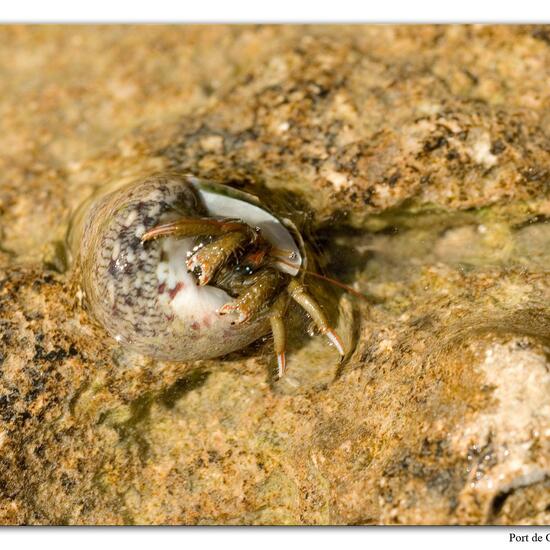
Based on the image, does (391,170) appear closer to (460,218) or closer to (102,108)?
(460,218)

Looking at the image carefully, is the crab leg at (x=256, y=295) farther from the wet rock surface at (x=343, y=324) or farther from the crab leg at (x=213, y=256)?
the wet rock surface at (x=343, y=324)

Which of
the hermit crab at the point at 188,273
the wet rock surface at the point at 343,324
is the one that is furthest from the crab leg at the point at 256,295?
the wet rock surface at the point at 343,324

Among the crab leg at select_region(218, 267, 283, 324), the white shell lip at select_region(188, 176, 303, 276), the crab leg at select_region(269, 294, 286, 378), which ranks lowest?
the crab leg at select_region(269, 294, 286, 378)

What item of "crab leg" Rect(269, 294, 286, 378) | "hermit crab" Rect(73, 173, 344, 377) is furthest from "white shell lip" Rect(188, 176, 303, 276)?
"crab leg" Rect(269, 294, 286, 378)

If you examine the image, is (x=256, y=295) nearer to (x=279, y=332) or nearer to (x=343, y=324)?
(x=279, y=332)

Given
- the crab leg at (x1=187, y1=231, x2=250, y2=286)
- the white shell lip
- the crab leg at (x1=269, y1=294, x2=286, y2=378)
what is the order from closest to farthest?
the crab leg at (x1=187, y1=231, x2=250, y2=286) < the crab leg at (x1=269, y1=294, x2=286, y2=378) < the white shell lip

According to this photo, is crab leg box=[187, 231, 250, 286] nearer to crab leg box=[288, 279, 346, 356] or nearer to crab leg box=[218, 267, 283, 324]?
crab leg box=[218, 267, 283, 324]
